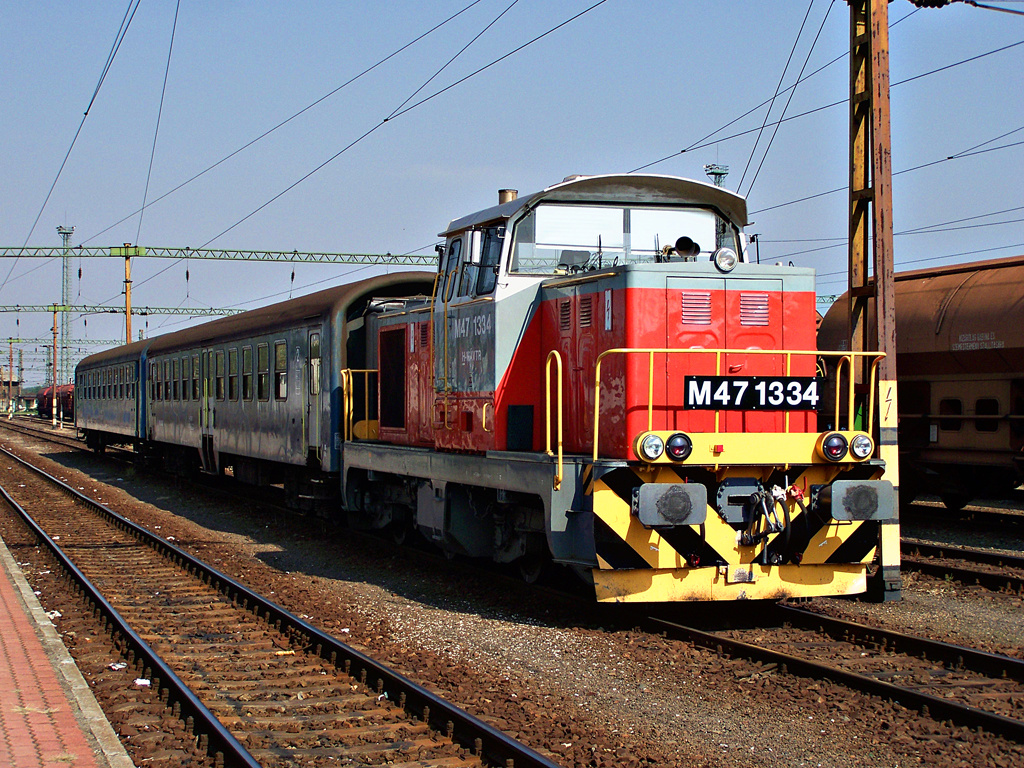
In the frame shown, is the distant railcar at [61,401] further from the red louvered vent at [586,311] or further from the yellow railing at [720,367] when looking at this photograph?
the yellow railing at [720,367]

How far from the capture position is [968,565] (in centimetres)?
1057

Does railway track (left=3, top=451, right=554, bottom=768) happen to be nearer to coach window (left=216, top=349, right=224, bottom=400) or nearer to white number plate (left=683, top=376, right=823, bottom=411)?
white number plate (left=683, top=376, right=823, bottom=411)

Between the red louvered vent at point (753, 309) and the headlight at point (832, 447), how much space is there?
40.2 inches

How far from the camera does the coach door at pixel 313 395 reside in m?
12.8

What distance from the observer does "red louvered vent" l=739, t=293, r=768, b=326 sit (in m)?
7.82

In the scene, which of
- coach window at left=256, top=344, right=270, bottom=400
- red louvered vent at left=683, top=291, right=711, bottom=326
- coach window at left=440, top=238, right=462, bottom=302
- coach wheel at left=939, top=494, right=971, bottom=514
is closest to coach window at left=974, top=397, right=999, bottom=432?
coach wheel at left=939, top=494, right=971, bottom=514

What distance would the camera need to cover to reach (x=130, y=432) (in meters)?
24.9

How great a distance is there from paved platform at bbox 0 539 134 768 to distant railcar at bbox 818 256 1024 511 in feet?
35.8

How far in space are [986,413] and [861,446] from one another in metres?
6.69

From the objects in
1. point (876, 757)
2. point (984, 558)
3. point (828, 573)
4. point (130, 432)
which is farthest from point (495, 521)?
point (130, 432)

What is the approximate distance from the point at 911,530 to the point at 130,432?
1856 cm

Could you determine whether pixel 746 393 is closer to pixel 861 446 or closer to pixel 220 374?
pixel 861 446

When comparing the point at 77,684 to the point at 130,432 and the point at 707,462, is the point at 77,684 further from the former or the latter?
the point at 130,432

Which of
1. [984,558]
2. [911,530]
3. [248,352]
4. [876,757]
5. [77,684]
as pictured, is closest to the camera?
[876,757]
